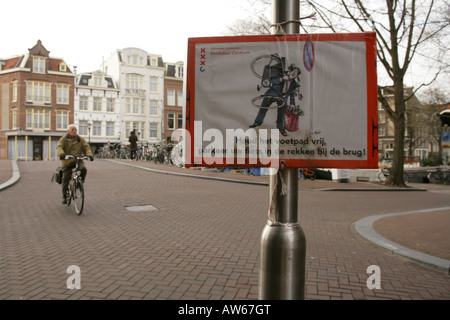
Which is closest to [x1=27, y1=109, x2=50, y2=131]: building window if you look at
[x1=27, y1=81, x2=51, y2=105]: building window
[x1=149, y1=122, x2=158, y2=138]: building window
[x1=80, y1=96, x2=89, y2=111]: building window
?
[x1=27, y1=81, x2=51, y2=105]: building window

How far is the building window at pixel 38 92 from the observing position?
41344 mm

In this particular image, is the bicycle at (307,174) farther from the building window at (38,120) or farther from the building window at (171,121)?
the building window at (38,120)

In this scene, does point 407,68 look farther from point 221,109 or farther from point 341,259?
point 221,109

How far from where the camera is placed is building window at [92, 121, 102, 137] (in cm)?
4454

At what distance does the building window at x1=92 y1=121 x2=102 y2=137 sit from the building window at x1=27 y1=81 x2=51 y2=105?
5677 mm

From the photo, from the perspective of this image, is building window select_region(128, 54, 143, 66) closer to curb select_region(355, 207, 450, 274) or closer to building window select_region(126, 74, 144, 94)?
building window select_region(126, 74, 144, 94)

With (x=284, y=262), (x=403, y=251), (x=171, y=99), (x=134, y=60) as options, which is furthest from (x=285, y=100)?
(x=171, y=99)

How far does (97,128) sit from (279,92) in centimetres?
4606

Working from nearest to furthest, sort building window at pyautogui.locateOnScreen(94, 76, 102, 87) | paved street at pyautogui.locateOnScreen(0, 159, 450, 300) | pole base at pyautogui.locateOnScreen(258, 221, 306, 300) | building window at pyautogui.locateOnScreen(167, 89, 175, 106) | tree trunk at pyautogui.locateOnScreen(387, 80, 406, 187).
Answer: pole base at pyautogui.locateOnScreen(258, 221, 306, 300)
paved street at pyautogui.locateOnScreen(0, 159, 450, 300)
tree trunk at pyautogui.locateOnScreen(387, 80, 406, 187)
building window at pyautogui.locateOnScreen(94, 76, 102, 87)
building window at pyautogui.locateOnScreen(167, 89, 175, 106)

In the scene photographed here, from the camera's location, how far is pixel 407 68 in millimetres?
16969

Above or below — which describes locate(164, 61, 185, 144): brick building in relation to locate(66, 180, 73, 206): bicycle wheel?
above

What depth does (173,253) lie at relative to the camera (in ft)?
15.0
